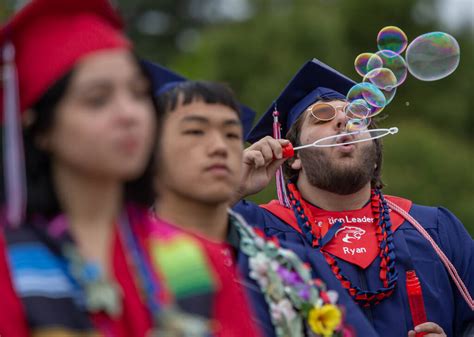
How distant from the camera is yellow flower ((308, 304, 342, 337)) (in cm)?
321

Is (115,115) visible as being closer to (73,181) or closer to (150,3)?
(73,181)

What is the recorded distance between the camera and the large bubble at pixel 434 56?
17.1 feet

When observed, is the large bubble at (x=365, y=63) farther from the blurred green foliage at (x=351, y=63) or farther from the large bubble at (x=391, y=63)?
the blurred green foliage at (x=351, y=63)

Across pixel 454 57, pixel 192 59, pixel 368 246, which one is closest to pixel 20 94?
pixel 368 246

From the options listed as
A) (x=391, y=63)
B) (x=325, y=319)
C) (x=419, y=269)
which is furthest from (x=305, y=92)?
(x=325, y=319)

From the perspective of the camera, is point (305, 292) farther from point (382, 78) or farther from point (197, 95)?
point (382, 78)

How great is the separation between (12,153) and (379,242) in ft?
8.86

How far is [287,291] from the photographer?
3.25m

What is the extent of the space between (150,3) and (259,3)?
747 cm

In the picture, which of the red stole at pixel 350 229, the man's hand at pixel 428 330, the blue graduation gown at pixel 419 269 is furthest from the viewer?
the red stole at pixel 350 229

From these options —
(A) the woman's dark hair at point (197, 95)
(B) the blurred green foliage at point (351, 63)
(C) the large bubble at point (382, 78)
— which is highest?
(A) the woman's dark hair at point (197, 95)

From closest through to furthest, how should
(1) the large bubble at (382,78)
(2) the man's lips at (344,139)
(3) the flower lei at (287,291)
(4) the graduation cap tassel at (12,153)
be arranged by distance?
(4) the graduation cap tassel at (12,153)
(3) the flower lei at (287,291)
(2) the man's lips at (344,139)
(1) the large bubble at (382,78)

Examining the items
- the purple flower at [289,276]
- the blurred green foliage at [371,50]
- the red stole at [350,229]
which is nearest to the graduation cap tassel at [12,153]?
the purple flower at [289,276]

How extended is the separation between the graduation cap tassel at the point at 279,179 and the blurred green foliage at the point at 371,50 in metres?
8.89
